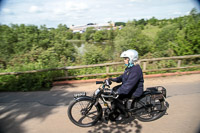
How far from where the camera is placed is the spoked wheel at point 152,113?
3186 millimetres

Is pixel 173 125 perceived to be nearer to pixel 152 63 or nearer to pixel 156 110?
pixel 156 110

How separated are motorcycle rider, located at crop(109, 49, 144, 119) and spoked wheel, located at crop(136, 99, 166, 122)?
54 centimetres

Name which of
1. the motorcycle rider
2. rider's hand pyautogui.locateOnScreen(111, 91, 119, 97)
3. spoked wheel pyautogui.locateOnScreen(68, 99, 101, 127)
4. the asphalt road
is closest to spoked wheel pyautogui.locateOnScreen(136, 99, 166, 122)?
the asphalt road

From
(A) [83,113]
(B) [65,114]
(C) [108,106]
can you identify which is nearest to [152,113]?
(C) [108,106]

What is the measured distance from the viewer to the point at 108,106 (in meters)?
2.99

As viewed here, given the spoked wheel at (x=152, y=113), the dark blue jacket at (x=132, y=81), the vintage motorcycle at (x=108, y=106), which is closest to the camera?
the dark blue jacket at (x=132, y=81)

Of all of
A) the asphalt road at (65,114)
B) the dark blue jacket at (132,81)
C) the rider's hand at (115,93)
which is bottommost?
the asphalt road at (65,114)

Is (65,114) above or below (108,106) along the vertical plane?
below

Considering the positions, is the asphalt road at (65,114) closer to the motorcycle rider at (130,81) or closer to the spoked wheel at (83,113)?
the spoked wheel at (83,113)

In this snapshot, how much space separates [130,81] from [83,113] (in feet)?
4.36

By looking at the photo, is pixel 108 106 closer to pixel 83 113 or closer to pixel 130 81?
pixel 83 113

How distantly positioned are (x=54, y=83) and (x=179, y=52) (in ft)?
26.3

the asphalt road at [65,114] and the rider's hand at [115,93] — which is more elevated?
the rider's hand at [115,93]

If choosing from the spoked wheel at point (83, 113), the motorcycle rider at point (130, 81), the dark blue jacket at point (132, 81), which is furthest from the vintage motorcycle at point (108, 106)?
the dark blue jacket at point (132, 81)
